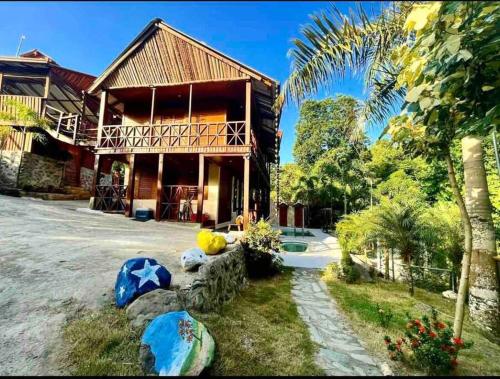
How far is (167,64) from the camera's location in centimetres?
1159

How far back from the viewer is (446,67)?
1757 millimetres

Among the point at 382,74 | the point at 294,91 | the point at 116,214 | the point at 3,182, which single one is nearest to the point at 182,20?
the point at 294,91

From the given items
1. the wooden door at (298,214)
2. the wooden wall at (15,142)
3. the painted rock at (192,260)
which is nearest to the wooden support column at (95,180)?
the wooden wall at (15,142)

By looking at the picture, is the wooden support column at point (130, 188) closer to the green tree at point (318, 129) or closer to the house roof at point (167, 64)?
the house roof at point (167, 64)

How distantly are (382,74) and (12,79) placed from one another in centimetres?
2059

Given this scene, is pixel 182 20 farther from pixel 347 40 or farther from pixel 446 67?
pixel 347 40

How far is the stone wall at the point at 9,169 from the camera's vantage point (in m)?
12.3

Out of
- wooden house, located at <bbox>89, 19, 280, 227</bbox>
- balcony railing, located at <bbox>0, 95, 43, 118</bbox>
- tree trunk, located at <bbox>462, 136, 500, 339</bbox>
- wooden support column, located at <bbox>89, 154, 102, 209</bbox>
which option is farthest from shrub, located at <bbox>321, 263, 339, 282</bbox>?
balcony railing, located at <bbox>0, 95, 43, 118</bbox>

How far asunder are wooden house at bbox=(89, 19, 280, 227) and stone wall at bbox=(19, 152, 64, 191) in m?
4.19

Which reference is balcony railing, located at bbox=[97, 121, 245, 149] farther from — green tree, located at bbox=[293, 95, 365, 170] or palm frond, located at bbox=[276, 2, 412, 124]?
green tree, located at bbox=[293, 95, 365, 170]

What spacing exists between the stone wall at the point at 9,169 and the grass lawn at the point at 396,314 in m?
15.3

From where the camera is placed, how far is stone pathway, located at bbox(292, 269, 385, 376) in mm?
2946

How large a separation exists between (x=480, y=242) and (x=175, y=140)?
10.8m

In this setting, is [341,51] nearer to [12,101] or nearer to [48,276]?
[48,276]
